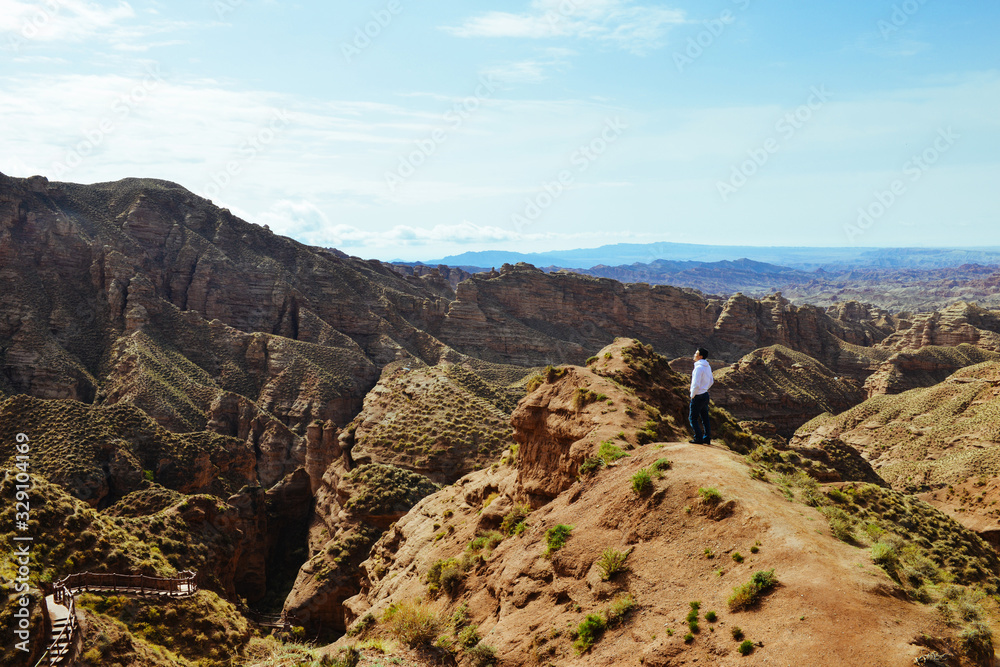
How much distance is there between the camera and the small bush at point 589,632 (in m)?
11.3

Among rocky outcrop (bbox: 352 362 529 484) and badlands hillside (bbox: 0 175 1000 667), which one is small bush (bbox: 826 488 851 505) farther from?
rocky outcrop (bbox: 352 362 529 484)

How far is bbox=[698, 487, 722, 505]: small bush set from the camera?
12.2 meters

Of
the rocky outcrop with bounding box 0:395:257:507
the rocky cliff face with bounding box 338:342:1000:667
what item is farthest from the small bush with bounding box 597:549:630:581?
the rocky outcrop with bounding box 0:395:257:507

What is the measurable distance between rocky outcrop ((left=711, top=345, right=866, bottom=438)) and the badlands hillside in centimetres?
40

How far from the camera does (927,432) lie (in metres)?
52.8

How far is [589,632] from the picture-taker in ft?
37.5

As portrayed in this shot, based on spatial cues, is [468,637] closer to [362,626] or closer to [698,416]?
[362,626]

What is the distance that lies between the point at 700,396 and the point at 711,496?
16.1 feet

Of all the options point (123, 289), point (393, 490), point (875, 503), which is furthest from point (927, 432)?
point (123, 289)

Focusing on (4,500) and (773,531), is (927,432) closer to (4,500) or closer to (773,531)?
(773,531)

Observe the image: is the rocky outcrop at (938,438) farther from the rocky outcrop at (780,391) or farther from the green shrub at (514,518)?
the green shrub at (514,518)

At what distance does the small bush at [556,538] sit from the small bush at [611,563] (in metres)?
1.36

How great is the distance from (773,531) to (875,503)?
553 inches

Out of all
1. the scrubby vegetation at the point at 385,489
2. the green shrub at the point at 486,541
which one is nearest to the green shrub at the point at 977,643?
the green shrub at the point at 486,541
